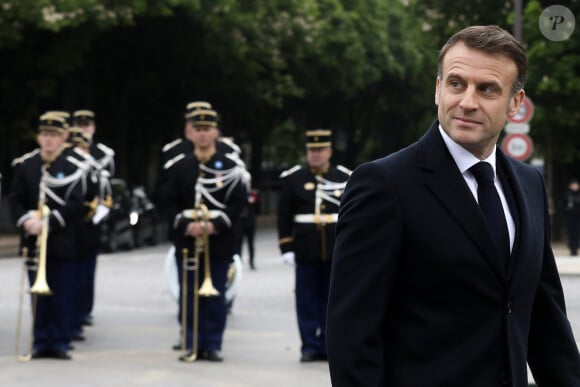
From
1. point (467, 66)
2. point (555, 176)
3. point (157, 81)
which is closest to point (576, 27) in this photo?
point (555, 176)

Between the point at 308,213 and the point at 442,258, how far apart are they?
8784mm

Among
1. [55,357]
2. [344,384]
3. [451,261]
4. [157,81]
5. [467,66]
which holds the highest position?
[157,81]

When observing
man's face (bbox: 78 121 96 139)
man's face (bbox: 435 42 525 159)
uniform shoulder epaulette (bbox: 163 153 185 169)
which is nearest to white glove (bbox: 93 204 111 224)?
man's face (bbox: 78 121 96 139)

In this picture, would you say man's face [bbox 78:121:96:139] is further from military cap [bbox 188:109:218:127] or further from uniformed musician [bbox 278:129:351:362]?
uniformed musician [bbox 278:129:351:362]

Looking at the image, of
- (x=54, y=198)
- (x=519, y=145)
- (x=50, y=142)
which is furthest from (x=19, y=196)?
(x=519, y=145)

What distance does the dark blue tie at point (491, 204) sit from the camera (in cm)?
391

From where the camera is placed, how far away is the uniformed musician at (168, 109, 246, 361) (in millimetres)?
12438

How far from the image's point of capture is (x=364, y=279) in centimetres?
382

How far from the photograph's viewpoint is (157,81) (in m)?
40.7

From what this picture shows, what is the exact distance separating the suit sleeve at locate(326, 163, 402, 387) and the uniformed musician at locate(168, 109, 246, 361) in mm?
8538

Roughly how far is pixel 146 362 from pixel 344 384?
8.23 meters

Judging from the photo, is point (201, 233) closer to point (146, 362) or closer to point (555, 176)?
point (146, 362)

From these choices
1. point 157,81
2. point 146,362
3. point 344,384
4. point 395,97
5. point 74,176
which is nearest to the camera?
point 344,384

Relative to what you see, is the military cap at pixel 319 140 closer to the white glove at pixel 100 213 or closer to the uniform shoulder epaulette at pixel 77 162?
the uniform shoulder epaulette at pixel 77 162
